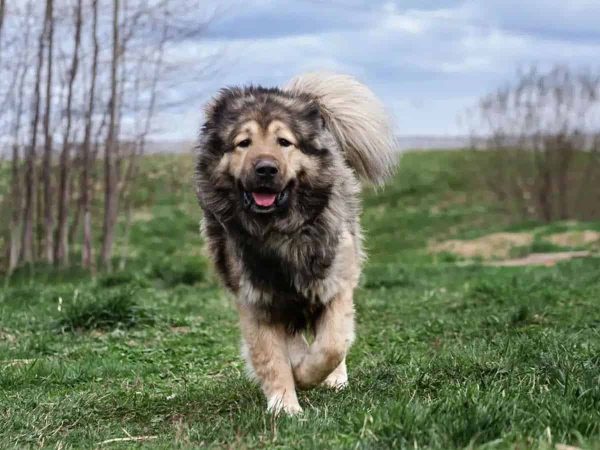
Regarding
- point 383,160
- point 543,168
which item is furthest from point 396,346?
point 543,168

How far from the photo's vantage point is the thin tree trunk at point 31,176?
16.3 meters

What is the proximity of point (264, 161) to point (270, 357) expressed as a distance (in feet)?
→ 3.84

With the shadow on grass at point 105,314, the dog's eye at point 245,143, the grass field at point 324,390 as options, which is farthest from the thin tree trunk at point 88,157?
the dog's eye at point 245,143

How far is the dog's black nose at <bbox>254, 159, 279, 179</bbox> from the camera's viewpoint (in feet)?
16.2

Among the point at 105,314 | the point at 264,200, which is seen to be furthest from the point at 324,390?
the point at 105,314

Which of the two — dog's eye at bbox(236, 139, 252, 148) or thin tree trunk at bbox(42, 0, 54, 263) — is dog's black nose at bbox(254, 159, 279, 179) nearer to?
dog's eye at bbox(236, 139, 252, 148)

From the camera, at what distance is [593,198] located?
2889cm

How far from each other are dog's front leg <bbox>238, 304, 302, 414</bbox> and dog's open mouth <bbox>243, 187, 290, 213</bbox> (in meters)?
0.68

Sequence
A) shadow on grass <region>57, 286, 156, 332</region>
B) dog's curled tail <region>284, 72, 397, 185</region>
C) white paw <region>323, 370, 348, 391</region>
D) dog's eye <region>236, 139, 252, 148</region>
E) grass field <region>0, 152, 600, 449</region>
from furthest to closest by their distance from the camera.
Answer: shadow on grass <region>57, 286, 156, 332</region> < dog's curled tail <region>284, 72, 397, 185</region> < white paw <region>323, 370, 348, 391</region> < dog's eye <region>236, 139, 252, 148</region> < grass field <region>0, 152, 600, 449</region>

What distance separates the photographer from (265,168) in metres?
4.93

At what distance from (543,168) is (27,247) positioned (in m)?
16.8

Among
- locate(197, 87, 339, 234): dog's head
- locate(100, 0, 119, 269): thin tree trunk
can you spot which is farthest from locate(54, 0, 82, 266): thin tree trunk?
locate(197, 87, 339, 234): dog's head

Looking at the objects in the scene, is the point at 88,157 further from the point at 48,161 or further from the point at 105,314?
the point at 105,314

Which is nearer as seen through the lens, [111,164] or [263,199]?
[263,199]
